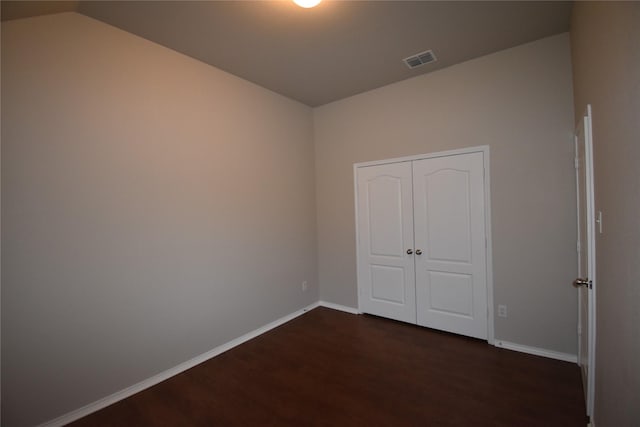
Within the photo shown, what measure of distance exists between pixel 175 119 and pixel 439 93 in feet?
9.13

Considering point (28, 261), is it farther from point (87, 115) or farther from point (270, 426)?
point (270, 426)

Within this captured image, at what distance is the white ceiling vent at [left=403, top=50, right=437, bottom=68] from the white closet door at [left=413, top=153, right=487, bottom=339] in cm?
102

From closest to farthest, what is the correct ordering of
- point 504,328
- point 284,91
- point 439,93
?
point 504,328, point 439,93, point 284,91

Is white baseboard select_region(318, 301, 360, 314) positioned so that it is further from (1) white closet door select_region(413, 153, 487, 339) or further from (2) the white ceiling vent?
(2) the white ceiling vent

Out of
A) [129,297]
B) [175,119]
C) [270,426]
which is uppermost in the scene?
[175,119]

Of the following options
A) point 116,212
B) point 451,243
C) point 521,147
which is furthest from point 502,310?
point 116,212

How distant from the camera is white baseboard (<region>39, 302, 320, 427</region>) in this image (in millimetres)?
1944

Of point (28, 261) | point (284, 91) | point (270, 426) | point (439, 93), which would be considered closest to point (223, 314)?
point (270, 426)

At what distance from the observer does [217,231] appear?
2896 millimetres

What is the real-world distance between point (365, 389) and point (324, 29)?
300 cm

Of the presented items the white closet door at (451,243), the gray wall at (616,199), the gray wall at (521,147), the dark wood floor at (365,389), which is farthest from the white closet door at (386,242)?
the gray wall at (616,199)

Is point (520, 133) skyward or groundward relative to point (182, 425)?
skyward

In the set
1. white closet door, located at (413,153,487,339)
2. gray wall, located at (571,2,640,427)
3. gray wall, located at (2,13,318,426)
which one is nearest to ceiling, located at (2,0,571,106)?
gray wall, located at (2,13,318,426)

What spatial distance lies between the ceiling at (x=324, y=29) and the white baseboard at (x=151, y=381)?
8.67 feet
